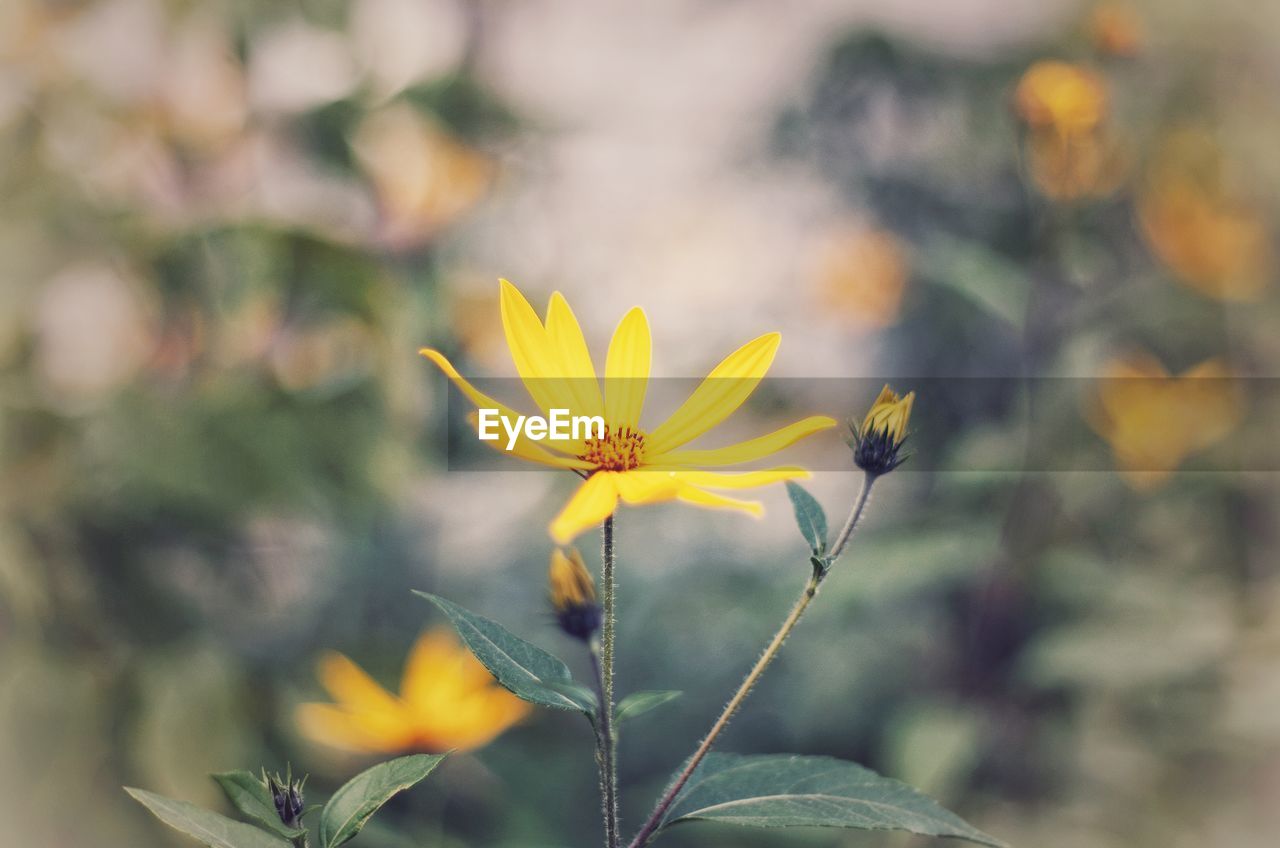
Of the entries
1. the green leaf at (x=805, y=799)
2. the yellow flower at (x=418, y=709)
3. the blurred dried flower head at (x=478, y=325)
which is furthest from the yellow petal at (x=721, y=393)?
the blurred dried flower head at (x=478, y=325)

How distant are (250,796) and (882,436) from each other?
223 mm

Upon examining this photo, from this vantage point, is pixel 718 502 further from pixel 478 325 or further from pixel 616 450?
pixel 478 325

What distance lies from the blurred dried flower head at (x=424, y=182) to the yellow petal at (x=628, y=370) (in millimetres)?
789

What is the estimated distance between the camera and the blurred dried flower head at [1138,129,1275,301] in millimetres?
1116

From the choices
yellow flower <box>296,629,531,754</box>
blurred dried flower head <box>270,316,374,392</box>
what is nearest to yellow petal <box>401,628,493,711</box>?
yellow flower <box>296,629,531,754</box>

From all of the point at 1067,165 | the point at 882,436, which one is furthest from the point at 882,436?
the point at 1067,165

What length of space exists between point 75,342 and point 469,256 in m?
0.53

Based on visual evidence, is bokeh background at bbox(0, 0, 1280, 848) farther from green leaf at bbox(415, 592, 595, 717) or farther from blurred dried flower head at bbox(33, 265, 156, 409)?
green leaf at bbox(415, 592, 595, 717)

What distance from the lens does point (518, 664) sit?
0.27 m

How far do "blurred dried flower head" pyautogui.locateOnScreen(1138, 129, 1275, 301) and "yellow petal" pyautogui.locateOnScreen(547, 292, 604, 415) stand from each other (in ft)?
3.37

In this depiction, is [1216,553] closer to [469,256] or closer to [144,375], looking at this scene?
[469,256]

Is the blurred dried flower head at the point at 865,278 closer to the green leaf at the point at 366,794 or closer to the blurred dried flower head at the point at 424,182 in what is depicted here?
the blurred dried flower head at the point at 424,182

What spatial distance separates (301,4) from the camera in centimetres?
89

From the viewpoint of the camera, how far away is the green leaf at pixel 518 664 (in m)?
0.25
